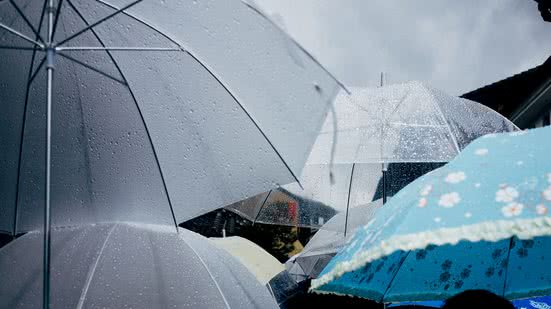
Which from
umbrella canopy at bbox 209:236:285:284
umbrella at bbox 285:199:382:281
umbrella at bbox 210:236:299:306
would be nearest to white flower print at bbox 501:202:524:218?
umbrella at bbox 285:199:382:281

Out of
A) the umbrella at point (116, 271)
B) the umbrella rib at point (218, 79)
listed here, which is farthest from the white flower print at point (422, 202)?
the umbrella at point (116, 271)

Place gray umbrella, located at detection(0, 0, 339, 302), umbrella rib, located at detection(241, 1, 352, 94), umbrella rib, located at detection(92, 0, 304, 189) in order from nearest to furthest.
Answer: umbrella rib, located at detection(241, 1, 352, 94) → gray umbrella, located at detection(0, 0, 339, 302) → umbrella rib, located at detection(92, 0, 304, 189)

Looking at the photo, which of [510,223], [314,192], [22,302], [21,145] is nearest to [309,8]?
[510,223]

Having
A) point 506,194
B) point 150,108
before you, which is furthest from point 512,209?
point 150,108

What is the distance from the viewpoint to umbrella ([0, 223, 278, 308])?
4410 millimetres

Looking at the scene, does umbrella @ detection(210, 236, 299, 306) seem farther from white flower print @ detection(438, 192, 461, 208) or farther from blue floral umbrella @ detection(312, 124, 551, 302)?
white flower print @ detection(438, 192, 461, 208)

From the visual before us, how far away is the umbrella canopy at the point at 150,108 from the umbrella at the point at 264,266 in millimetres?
4121

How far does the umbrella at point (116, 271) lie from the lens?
4.41m

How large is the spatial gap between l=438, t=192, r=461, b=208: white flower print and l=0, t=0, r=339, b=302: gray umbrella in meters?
1.19

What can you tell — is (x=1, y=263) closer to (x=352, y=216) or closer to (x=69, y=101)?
(x=69, y=101)

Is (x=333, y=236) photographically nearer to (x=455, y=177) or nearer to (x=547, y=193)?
(x=455, y=177)

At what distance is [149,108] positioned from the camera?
423 cm

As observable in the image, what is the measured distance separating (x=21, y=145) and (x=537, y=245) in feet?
11.0

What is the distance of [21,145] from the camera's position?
434 cm
